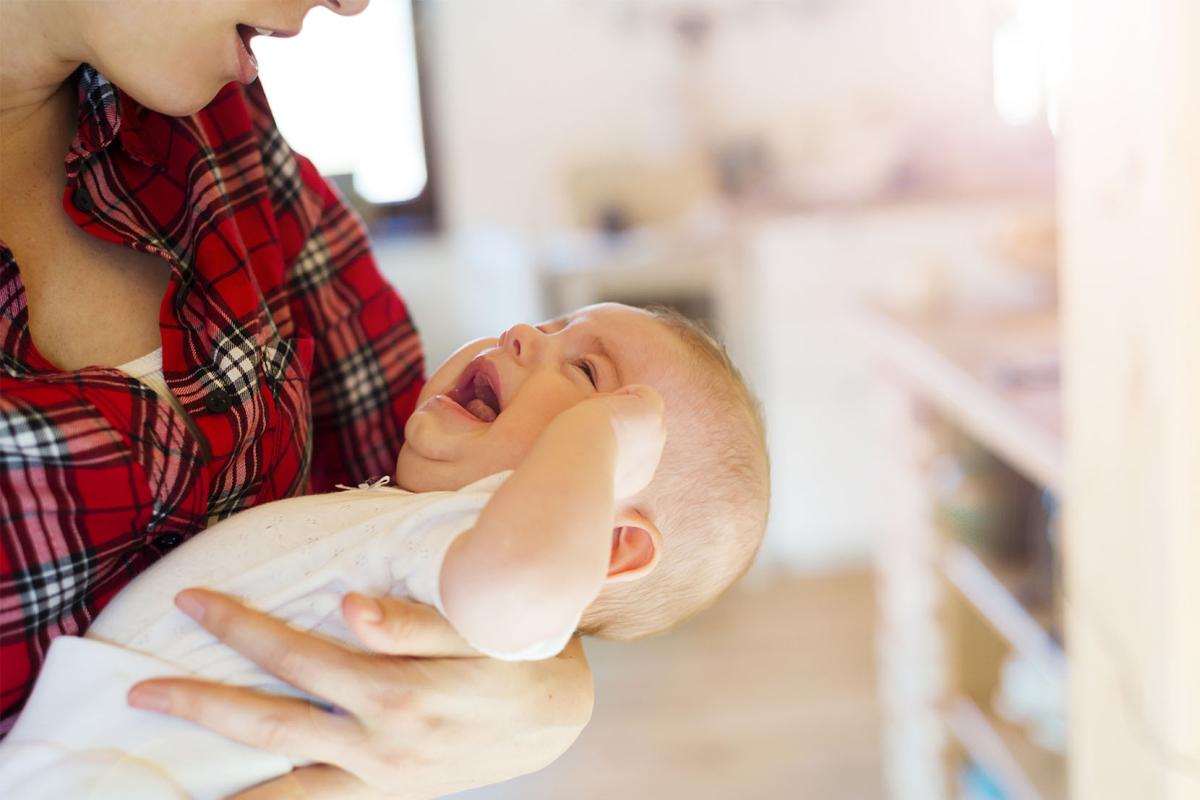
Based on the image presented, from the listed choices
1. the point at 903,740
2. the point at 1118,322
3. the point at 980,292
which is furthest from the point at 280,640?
the point at 980,292

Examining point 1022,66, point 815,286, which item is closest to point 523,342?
point 815,286

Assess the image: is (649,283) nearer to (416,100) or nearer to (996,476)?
(416,100)

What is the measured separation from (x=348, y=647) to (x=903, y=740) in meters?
2.01

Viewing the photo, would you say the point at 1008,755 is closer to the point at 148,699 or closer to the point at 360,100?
the point at 148,699

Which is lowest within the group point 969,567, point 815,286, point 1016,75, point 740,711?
point 740,711

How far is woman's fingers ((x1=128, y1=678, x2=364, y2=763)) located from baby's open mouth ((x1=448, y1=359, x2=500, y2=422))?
0.28 m

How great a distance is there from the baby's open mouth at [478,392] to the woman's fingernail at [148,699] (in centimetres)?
33

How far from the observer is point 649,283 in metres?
3.98

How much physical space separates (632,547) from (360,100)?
3969 millimetres

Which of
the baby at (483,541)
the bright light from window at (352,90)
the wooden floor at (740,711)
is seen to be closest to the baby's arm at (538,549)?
the baby at (483,541)

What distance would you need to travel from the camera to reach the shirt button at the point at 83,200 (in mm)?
944

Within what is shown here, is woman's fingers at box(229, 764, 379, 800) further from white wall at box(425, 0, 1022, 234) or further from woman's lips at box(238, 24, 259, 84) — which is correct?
white wall at box(425, 0, 1022, 234)

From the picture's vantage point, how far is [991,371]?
2.11 m

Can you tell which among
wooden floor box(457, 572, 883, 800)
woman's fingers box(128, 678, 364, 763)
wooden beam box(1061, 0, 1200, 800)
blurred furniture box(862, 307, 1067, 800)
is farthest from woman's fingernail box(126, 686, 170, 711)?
wooden floor box(457, 572, 883, 800)
